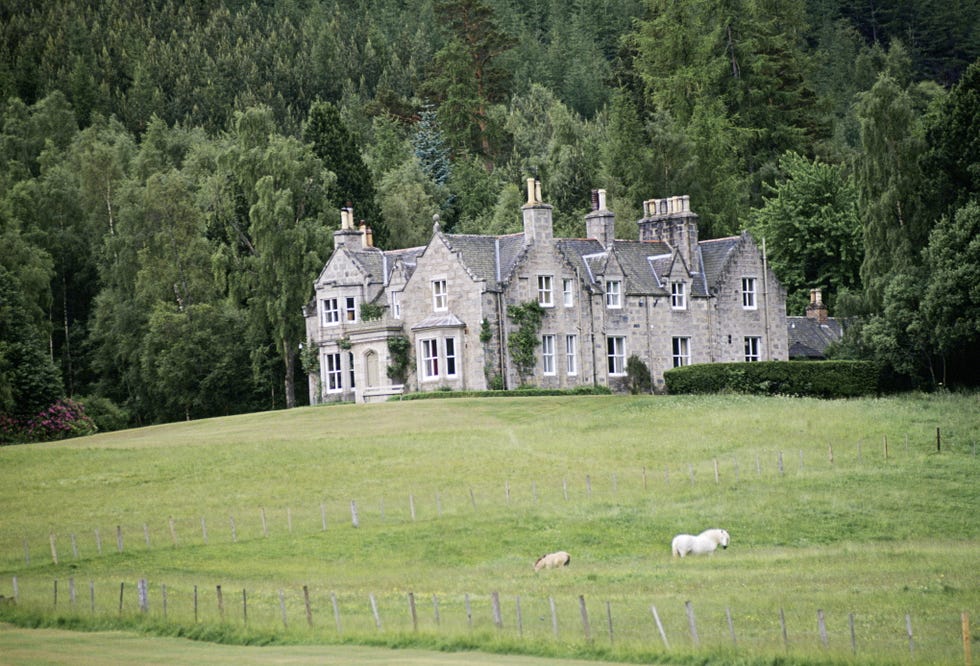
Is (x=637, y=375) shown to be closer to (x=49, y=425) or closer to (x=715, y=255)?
(x=715, y=255)

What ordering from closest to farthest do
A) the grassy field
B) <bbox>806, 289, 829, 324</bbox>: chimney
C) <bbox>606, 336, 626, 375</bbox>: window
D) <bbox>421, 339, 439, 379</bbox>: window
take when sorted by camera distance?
the grassy field → <bbox>421, 339, 439, 379</bbox>: window → <bbox>606, 336, 626, 375</bbox>: window → <bbox>806, 289, 829, 324</bbox>: chimney

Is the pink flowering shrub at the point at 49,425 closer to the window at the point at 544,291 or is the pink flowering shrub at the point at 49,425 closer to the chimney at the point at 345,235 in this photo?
the chimney at the point at 345,235

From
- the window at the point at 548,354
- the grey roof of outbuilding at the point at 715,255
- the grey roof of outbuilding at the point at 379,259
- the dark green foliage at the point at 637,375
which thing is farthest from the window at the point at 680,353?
the grey roof of outbuilding at the point at 379,259

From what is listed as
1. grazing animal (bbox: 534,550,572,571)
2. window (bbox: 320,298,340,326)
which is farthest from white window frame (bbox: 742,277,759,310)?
grazing animal (bbox: 534,550,572,571)

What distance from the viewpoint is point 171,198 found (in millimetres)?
110000

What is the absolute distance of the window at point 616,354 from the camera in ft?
276

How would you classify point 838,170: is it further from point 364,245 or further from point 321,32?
point 321,32

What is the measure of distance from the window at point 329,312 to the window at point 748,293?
23.7m

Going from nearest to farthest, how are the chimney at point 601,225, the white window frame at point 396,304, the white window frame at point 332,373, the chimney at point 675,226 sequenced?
the white window frame at point 396,304
the white window frame at point 332,373
the chimney at point 601,225
the chimney at point 675,226

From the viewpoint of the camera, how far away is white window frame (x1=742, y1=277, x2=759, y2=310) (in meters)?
89.9

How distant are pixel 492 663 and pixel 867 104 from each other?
59.3 m

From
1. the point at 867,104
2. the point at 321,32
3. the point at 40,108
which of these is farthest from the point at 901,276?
the point at 321,32

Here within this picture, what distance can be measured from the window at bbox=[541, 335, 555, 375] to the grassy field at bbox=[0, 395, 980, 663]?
664 cm

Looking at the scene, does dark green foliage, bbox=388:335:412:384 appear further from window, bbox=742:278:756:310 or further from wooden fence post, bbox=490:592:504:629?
wooden fence post, bbox=490:592:504:629
